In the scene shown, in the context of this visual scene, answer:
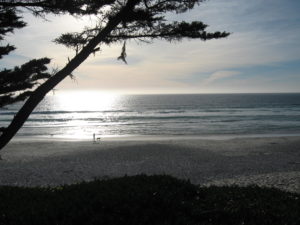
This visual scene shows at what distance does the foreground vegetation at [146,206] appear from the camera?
420cm

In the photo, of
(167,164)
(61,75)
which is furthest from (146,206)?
(167,164)

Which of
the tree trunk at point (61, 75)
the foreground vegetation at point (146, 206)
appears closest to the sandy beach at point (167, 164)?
the foreground vegetation at point (146, 206)

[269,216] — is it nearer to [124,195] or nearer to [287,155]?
[124,195]

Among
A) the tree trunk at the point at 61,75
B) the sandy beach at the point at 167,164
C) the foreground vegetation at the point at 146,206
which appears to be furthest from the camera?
the sandy beach at the point at 167,164

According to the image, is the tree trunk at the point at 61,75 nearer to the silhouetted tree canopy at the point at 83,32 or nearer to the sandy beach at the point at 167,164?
the silhouetted tree canopy at the point at 83,32

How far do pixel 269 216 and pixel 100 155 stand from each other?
16.4 meters

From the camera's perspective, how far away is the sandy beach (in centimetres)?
1311

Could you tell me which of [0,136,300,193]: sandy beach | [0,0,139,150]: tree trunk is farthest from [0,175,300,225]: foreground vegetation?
[0,136,300,193]: sandy beach

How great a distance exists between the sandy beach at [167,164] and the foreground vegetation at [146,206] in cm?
622

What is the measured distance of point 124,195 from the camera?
474 centimetres

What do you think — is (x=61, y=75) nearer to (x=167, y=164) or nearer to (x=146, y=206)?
(x=146, y=206)

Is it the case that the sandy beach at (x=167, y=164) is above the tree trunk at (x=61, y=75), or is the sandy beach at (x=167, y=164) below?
below

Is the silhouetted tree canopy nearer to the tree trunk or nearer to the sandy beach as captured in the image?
the tree trunk

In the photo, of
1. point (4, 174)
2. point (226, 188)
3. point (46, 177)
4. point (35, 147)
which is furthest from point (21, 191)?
point (35, 147)
